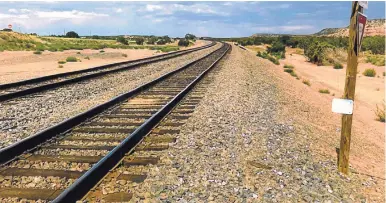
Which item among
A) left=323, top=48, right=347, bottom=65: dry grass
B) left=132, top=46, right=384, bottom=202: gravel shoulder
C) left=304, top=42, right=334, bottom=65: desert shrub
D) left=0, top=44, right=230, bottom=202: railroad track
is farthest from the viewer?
left=304, top=42, right=334, bottom=65: desert shrub

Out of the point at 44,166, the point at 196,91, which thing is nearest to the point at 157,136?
the point at 44,166

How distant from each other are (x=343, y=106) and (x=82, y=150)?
420 cm

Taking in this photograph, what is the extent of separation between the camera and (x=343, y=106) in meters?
6.05

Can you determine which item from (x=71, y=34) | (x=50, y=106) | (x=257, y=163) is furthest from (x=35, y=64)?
(x=71, y=34)

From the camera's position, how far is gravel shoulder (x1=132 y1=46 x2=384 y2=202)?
4.92 m

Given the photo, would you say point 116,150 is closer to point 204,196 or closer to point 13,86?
point 204,196

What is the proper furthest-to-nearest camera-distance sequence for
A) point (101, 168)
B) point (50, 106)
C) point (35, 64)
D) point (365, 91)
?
point (35, 64) < point (365, 91) < point (50, 106) < point (101, 168)

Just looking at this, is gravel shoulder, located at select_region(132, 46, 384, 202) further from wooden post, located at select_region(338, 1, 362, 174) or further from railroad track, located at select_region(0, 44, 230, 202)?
railroad track, located at select_region(0, 44, 230, 202)

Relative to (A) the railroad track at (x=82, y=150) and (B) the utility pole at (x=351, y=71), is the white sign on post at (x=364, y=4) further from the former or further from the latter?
(A) the railroad track at (x=82, y=150)

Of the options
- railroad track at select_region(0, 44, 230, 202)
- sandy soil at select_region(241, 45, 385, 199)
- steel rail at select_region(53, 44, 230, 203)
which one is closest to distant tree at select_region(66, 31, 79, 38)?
sandy soil at select_region(241, 45, 385, 199)

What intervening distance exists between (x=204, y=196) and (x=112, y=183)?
119 centimetres

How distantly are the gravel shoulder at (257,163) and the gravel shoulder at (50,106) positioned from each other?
2985mm

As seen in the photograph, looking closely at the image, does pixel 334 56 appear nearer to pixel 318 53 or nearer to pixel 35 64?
pixel 318 53

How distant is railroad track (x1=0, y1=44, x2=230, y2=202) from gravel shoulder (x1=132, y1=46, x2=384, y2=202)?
406 mm
